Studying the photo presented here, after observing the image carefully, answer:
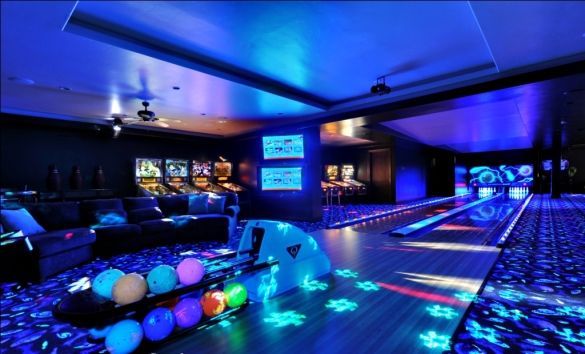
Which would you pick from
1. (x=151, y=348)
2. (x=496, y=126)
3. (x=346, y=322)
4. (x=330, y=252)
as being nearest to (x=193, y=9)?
(x=151, y=348)

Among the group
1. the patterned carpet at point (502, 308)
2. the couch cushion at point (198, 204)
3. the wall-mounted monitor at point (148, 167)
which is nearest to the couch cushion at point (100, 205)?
the patterned carpet at point (502, 308)

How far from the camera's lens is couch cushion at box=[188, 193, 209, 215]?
596cm

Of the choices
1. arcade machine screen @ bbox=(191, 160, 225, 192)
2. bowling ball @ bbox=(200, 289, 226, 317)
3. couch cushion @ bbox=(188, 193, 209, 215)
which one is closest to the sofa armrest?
couch cushion @ bbox=(188, 193, 209, 215)

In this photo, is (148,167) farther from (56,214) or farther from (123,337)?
(123,337)

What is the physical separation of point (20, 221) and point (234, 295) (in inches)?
126

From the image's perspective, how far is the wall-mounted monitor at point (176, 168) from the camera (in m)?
8.78

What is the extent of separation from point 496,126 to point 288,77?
7.59 m

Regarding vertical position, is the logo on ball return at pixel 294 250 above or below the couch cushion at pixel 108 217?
below

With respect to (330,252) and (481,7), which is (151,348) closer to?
(330,252)

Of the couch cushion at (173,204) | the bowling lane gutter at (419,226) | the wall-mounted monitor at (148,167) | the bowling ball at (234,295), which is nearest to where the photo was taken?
the bowling ball at (234,295)

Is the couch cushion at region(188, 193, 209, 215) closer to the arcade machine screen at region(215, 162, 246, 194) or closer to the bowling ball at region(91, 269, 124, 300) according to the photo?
the arcade machine screen at region(215, 162, 246, 194)

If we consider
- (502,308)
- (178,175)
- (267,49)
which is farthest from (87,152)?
(502,308)

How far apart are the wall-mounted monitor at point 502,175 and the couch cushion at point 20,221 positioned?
21081mm

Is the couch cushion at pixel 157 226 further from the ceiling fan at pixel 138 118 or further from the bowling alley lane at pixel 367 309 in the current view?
the bowling alley lane at pixel 367 309
